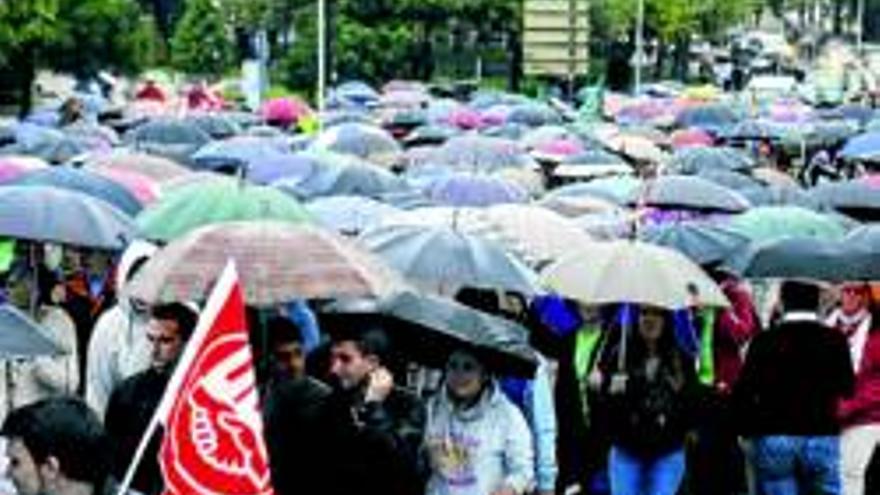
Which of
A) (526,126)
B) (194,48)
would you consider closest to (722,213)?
(526,126)

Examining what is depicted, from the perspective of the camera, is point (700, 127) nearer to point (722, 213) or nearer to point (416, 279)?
point (722, 213)

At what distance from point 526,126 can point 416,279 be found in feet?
66.9

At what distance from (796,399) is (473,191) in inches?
260

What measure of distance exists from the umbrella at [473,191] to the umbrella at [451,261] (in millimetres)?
4948

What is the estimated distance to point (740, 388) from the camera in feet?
30.9

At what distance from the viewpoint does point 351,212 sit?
13.2 m

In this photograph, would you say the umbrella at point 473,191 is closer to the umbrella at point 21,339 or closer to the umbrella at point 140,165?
the umbrella at point 140,165

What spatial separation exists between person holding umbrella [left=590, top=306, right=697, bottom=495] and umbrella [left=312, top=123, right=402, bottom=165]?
1270 cm

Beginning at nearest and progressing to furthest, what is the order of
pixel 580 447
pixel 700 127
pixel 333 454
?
pixel 333 454, pixel 580 447, pixel 700 127

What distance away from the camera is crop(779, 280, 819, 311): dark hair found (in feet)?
30.9

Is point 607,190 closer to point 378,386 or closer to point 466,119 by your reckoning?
point 378,386

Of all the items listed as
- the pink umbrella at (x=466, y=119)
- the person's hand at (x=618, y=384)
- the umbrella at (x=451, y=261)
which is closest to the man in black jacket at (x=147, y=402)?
the person's hand at (x=618, y=384)

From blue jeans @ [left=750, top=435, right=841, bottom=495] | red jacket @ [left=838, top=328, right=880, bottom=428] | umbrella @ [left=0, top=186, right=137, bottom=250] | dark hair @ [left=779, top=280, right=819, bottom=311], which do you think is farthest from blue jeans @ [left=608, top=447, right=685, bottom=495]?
umbrella @ [left=0, top=186, right=137, bottom=250]

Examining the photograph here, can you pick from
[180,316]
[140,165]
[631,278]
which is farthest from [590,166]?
[180,316]
